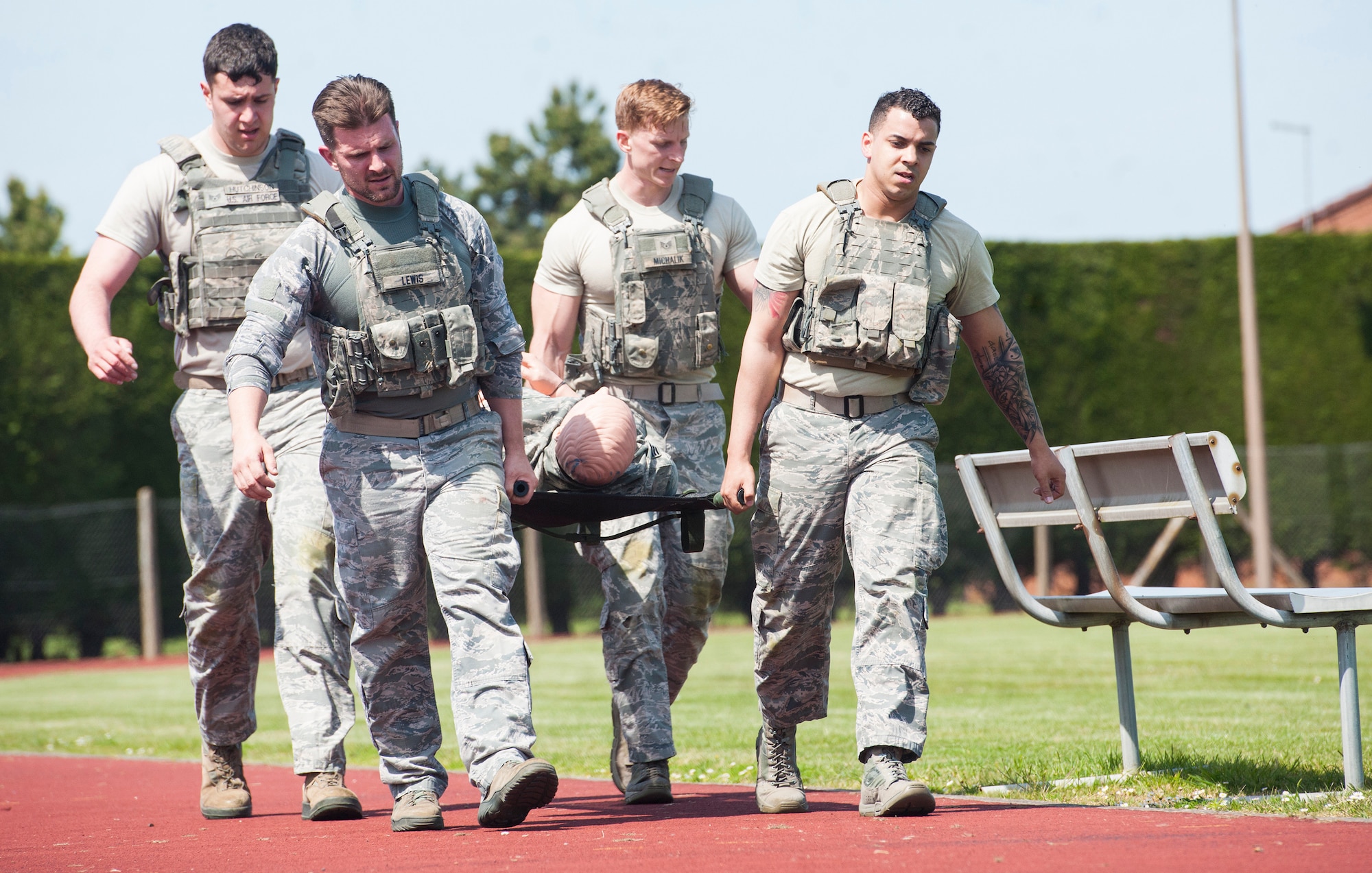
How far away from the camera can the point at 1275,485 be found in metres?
22.0

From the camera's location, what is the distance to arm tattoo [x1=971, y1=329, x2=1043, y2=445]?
5.04 m

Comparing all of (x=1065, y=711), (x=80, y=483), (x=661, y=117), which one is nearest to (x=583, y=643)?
(x=80, y=483)

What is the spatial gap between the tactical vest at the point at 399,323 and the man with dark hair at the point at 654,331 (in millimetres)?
921

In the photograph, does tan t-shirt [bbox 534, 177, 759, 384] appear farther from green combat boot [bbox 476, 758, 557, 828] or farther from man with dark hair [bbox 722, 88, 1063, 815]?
green combat boot [bbox 476, 758, 557, 828]

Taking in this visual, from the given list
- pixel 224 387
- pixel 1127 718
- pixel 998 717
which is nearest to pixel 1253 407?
pixel 998 717

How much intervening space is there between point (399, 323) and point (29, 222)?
44.3 metres

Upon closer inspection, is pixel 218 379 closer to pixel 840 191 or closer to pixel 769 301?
pixel 769 301

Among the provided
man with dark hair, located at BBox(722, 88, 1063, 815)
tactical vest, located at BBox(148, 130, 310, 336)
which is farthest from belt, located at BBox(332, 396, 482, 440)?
tactical vest, located at BBox(148, 130, 310, 336)

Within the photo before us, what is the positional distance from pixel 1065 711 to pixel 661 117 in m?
4.77

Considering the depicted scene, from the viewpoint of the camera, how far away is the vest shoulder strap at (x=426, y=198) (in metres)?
4.64

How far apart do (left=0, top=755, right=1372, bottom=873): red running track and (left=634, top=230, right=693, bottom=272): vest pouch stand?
1.93 metres

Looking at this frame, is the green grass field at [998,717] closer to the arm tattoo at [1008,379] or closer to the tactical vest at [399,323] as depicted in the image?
the arm tattoo at [1008,379]

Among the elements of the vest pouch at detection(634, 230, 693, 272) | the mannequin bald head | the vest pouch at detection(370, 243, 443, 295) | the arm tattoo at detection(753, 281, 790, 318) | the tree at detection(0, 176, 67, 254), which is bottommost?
the mannequin bald head

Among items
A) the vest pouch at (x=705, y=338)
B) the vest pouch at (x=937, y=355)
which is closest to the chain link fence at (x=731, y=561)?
the vest pouch at (x=705, y=338)
